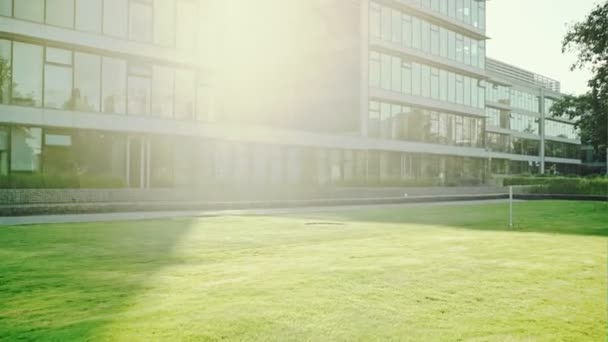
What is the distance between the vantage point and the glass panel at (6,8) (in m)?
27.5

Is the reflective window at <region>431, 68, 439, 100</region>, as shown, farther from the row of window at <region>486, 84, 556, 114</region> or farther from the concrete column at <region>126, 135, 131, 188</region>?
the row of window at <region>486, 84, 556, 114</region>

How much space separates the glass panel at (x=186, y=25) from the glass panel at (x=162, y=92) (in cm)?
189

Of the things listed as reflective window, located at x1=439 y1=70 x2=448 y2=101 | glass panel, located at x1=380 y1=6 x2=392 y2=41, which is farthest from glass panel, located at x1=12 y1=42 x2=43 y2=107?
reflective window, located at x1=439 y1=70 x2=448 y2=101

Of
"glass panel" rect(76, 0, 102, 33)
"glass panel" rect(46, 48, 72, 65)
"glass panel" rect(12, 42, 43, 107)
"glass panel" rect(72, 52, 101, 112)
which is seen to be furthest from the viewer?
"glass panel" rect(76, 0, 102, 33)

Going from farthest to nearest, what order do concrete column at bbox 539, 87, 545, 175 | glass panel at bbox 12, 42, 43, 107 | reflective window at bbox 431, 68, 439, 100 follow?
1. concrete column at bbox 539, 87, 545, 175
2. reflective window at bbox 431, 68, 439, 100
3. glass panel at bbox 12, 42, 43, 107

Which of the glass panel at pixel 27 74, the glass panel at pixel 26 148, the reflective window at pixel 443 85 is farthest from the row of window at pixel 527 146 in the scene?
the glass panel at pixel 26 148

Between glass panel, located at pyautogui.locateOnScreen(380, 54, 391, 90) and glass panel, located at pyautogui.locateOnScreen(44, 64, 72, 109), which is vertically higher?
glass panel, located at pyautogui.locateOnScreen(380, 54, 391, 90)

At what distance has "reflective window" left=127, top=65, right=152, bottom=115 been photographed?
3221 centimetres

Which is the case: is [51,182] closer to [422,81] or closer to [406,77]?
[406,77]

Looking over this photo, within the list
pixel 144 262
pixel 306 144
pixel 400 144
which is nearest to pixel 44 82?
pixel 306 144

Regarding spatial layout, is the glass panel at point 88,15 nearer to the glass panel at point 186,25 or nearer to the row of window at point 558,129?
the glass panel at point 186,25

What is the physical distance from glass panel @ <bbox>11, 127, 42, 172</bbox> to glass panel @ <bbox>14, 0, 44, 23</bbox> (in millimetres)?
5584

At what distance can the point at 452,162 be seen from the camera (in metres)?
56.9

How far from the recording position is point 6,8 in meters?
27.6
